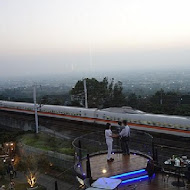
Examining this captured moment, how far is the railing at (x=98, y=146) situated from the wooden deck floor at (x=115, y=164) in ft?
0.78

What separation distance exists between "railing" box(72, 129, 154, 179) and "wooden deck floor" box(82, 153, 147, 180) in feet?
0.78

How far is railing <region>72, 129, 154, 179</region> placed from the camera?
852 cm

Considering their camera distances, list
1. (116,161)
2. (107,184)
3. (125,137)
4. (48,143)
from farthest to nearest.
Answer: (48,143)
(125,137)
(116,161)
(107,184)

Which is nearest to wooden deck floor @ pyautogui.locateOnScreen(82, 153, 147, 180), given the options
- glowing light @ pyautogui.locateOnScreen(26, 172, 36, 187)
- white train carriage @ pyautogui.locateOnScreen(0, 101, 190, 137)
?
glowing light @ pyautogui.locateOnScreen(26, 172, 36, 187)

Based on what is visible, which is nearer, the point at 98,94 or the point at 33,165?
the point at 33,165

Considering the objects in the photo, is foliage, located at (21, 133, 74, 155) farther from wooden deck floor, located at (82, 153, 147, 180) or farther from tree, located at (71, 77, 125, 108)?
tree, located at (71, 77, 125, 108)

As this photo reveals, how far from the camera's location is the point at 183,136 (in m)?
17.2

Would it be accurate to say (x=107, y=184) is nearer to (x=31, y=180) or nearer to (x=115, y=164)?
(x=115, y=164)

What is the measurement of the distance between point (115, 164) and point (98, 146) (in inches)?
90.3

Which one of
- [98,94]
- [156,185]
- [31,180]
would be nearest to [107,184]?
[156,185]

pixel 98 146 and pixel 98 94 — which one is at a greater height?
pixel 98 94

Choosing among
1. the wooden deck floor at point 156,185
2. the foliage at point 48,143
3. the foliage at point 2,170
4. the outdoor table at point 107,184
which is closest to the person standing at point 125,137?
the wooden deck floor at point 156,185

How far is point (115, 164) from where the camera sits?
8281mm

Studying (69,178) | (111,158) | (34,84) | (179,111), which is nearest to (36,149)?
(69,178)
